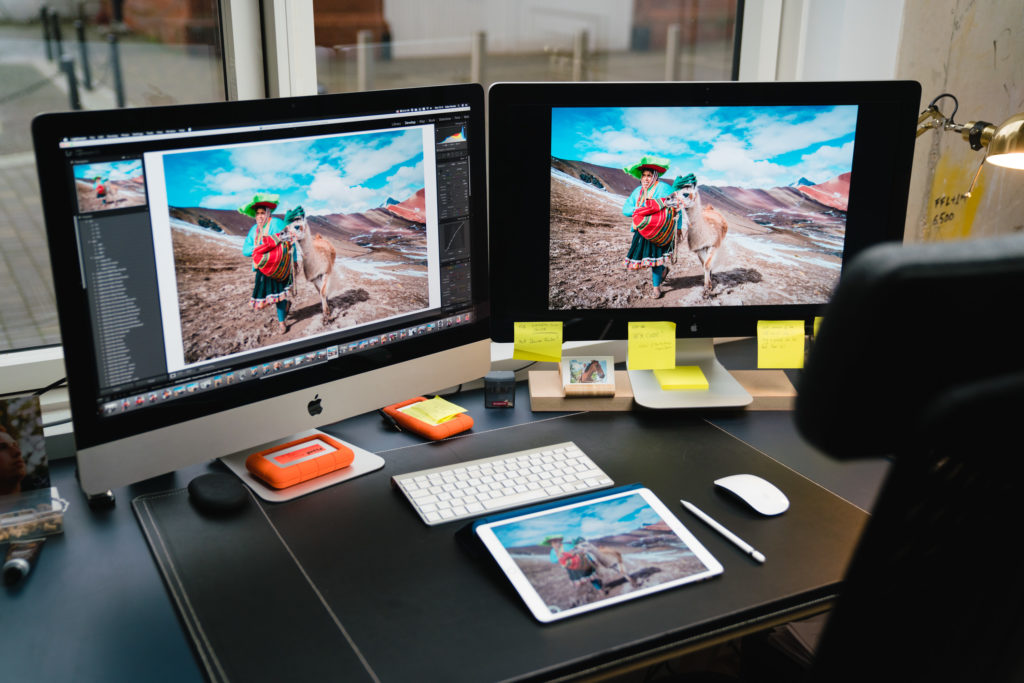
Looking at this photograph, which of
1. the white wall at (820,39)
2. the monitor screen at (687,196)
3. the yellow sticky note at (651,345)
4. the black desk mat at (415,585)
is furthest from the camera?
the white wall at (820,39)

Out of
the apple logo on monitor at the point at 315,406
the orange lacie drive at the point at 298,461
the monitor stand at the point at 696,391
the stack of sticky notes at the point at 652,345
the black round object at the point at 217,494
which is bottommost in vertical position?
the black round object at the point at 217,494

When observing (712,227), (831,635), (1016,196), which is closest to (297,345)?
(712,227)

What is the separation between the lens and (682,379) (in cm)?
144

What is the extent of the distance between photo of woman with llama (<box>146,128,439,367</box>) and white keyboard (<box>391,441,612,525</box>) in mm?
234

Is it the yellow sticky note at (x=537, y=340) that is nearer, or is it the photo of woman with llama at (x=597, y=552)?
the photo of woman with llama at (x=597, y=552)

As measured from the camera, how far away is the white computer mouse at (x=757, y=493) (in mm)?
1113

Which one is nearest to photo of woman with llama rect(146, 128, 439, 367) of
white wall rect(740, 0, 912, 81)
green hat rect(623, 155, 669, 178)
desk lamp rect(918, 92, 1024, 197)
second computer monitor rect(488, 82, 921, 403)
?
second computer monitor rect(488, 82, 921, 403)

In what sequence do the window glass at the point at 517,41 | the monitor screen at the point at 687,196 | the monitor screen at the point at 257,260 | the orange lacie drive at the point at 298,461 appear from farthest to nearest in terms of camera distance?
1. the window glass at the point at 517,41
2. the monitor screen at the point at 687,196
3. the orange lacie drive at the point at 298,461
4. the monitor screen at the point at 257,260

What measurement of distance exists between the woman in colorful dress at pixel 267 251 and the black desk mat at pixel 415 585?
27 cm

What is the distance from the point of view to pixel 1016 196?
1.80 metres

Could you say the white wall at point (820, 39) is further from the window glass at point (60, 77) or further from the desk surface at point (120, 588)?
the window glass at point (60, 77)

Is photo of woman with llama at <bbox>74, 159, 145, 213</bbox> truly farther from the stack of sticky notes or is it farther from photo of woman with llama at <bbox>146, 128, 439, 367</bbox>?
the stack of sticky notes

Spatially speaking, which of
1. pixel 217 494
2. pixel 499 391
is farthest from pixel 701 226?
pixel 217 494

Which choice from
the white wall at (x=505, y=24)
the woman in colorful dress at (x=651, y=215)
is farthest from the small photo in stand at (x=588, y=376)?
the white wall at (x=505, y=24)
